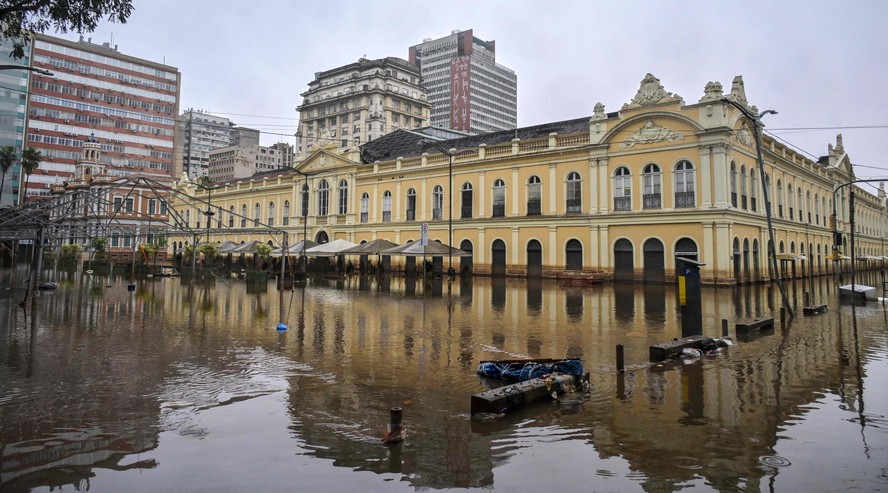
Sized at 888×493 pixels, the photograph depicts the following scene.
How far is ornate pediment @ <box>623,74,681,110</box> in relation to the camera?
30.9 metres

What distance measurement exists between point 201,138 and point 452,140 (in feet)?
402

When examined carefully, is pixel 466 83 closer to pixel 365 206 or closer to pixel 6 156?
pixel 365 206

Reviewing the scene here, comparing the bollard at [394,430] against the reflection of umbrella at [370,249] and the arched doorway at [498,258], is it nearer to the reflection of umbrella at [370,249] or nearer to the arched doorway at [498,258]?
the reflection of umbrella at [370,249]

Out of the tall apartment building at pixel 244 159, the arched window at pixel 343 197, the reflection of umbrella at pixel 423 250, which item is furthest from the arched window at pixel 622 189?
the tall apartment building at pixel 244 159

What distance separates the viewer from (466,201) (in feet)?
135

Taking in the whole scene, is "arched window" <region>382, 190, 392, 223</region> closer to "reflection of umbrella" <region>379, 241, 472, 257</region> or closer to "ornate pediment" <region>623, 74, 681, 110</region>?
"reflection of umbrella" <region>379, 241, 472, 257</region>

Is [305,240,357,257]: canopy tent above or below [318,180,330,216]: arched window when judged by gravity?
below

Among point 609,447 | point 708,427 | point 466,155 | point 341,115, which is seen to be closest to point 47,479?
point 609,447

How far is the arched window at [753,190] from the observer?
106 feet

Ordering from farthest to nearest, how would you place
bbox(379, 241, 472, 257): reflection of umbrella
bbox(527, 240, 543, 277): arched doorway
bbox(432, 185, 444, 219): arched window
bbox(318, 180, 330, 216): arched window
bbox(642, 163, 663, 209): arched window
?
bbox(318, 180, 330, 216): arched window < bbox(432, 185, 444, 219): arched window < bbox(527, 240, 543, 277): arched doorway < bbox(379, 241, 472, 257): reflection of umbrella < bbox(642, 163, 663, 209): arched window

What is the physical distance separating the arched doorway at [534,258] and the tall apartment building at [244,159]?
88.8 m

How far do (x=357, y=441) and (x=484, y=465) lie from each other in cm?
149

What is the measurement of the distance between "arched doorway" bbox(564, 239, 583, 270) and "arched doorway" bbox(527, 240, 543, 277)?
207cm

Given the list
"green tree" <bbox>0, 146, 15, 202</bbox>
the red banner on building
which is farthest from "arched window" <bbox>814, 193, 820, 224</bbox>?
the red banner on building
